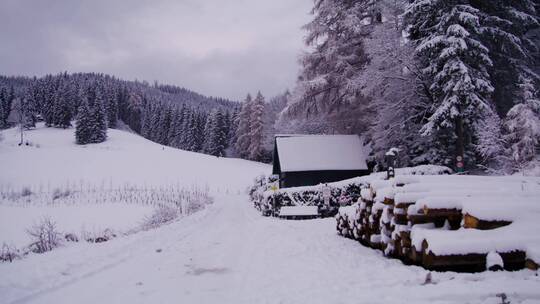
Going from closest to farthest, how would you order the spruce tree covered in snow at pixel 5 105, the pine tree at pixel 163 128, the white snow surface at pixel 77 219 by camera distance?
the white snow surface at pixel 77 219 → the spruce tree covered in snow at pixel 5 105 → the pine tree at pixel 163 128

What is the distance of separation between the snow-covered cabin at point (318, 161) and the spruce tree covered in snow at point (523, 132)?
925cm

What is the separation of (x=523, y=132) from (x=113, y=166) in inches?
2112

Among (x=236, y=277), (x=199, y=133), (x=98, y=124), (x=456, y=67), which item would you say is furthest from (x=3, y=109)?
(x=236, y=277)

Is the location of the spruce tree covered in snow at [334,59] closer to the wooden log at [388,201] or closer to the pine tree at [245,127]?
the wooden log at [388,201]

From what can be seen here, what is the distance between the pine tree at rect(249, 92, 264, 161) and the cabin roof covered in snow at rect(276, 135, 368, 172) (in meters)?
38.6

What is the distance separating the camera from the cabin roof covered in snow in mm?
23422

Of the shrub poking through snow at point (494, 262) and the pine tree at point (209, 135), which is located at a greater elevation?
the pine tree at point (209, 135)

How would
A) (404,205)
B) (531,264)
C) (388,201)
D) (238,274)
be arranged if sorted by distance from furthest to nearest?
(388,201) < (404,205) < (238,274) < (531,264)

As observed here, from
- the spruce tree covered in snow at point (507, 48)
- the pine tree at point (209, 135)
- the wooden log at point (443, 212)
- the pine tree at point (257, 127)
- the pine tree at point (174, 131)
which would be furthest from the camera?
the pine tree at point (174, 131)

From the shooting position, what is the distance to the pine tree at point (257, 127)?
209ft

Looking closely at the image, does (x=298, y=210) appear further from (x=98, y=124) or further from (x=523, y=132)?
(x=98, y=124)

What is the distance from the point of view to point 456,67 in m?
15.6

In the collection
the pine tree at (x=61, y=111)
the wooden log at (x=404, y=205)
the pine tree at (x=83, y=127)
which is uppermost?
the pine tree at (x=61, y=111)

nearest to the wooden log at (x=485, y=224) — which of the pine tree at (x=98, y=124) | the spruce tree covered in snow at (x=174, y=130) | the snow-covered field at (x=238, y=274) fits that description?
the snow-covered field at (x=238, y=274)
